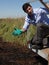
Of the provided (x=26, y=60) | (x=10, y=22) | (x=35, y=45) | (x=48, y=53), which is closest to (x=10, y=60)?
(x=26, y=60)

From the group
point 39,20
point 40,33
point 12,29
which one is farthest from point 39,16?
point 12,29

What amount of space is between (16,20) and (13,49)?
3644 millimetres

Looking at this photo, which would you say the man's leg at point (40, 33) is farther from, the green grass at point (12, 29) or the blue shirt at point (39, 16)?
the green grass at point (12, 29)

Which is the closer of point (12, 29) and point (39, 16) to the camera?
point (39, 16)

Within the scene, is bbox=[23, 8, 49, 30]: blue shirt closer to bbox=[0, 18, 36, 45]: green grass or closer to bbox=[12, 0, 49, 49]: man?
bbox=[12, 0, 49, 49]: man

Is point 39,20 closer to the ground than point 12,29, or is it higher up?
higher up

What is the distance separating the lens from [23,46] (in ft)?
35.4

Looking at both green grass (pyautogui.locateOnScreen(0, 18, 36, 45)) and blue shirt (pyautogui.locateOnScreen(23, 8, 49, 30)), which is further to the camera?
green grass (pyautogui.locateOnScreen(0, 18, 36, 45))

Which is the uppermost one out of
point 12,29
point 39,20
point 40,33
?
point 39,20

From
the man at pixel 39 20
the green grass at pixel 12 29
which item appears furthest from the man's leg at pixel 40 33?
the green grass at pixel 12 29

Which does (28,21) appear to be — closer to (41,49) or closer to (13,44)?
(41,49)

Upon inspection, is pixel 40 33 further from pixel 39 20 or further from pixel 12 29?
pixel 12 29

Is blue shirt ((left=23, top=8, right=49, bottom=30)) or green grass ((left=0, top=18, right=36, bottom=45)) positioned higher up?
blue shirt ((left=23, top=8, right=49, bottom=30))

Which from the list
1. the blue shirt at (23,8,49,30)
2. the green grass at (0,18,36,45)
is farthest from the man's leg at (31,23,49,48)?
the green grass at (0,18,36,45)
